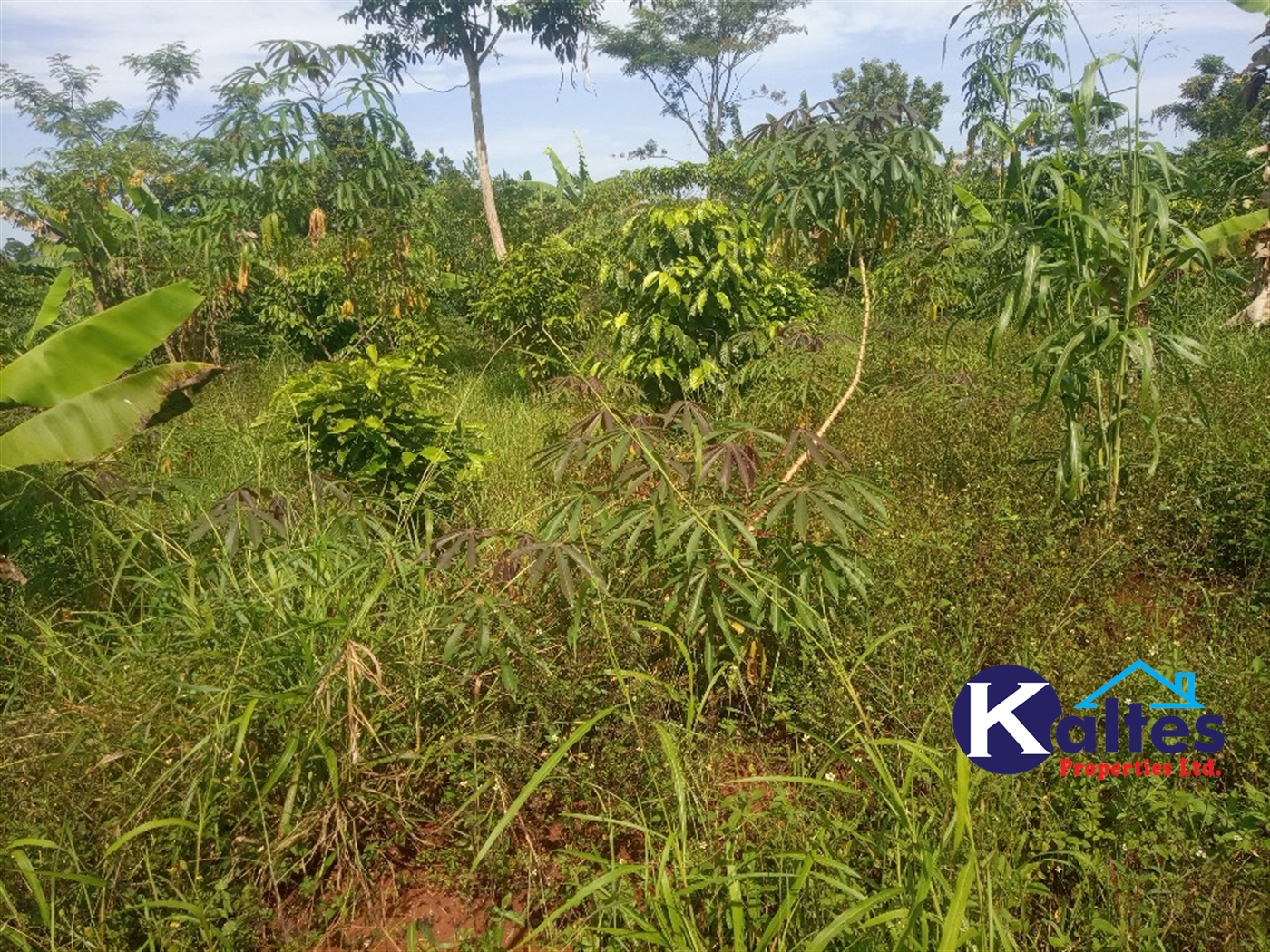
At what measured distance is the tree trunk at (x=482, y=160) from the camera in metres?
14.2

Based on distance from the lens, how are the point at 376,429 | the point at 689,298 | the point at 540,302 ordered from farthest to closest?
1. the point at 540,302
2. the point at 689,298
3. the point at 376,429

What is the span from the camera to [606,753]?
2154 mm

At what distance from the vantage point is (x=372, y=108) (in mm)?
5777

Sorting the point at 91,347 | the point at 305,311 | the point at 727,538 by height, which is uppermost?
the point at 91,347

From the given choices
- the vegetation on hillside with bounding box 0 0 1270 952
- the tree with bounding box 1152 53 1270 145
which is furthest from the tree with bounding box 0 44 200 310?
the tree with bounding box 1152 53 1270 145

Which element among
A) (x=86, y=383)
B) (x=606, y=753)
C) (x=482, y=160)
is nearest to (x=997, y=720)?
(x=606, y=753)

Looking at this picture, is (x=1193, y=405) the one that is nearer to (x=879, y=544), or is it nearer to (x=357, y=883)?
(x=879, y=544)

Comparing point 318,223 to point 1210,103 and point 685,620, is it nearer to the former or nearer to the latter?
point 685,620

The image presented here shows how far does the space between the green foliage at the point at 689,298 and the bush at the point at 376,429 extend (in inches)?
56.4

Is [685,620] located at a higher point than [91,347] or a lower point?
lower

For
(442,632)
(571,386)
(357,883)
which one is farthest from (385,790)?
(571,386)

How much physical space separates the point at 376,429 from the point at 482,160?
1350 centimetres

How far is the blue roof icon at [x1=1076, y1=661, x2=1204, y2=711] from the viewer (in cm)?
212

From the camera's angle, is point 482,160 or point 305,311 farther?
point 482,160
